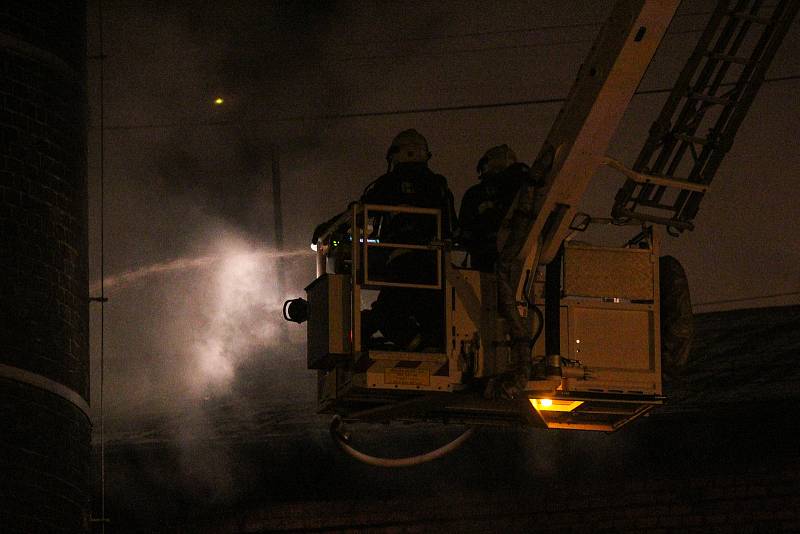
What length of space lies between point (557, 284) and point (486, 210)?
799 mm

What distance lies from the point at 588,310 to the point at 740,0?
102 inches

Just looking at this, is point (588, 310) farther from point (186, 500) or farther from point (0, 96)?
point (186, 500)

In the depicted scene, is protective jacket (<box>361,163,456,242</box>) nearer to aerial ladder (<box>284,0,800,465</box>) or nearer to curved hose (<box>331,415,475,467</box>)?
aerial ladder (<box>284,0,800,465</box>)

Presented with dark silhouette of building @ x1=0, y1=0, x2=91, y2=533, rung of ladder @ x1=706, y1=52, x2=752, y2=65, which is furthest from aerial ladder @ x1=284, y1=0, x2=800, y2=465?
dark silhouette of building @ x1=0, y1=0, x2=91, y2=533

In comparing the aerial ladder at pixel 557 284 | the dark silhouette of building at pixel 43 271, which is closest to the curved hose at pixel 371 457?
the aerial ladder at pixel 557 284

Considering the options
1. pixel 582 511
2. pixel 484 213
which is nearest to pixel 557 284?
pixel 484 213

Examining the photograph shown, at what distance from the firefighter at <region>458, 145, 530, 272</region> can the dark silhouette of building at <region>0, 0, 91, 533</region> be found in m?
5.32

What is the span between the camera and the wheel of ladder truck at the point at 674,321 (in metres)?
11.2

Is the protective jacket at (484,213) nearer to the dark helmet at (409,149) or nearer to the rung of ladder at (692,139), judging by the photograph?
the dark helmet at (409,149)

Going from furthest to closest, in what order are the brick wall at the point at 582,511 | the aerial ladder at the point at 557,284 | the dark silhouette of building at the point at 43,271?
the brick wall at the point at 582,511, the dark silhouette of building at the point at 43,271, the aerial ladder at the point at 557,284

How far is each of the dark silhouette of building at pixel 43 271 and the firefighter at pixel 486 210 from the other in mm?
5322

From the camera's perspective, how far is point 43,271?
49.6 feet

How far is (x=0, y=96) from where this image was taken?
49.7ft

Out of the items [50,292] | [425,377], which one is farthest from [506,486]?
[425,377]
